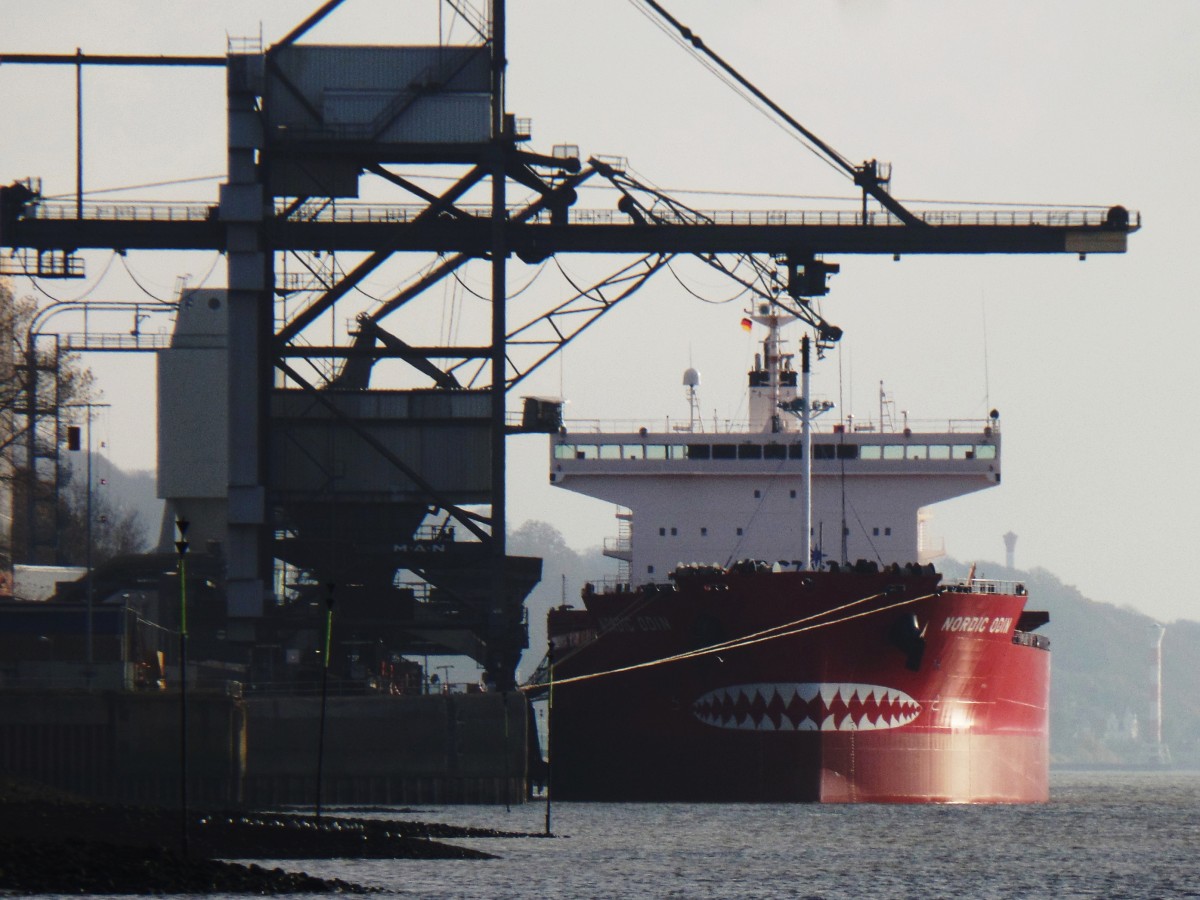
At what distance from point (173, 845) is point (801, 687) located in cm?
1831

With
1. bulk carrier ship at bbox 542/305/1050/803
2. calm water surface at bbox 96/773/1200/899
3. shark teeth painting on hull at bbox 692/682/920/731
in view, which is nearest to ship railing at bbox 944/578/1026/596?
bulk carrier ship at bbox 542/305/1050/803

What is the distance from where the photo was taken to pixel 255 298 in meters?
56.7

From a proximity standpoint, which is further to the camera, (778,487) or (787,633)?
(778,487)

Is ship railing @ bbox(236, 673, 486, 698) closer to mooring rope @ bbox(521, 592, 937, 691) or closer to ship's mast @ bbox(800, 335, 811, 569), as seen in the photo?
mooring rope @ bbox(521, 592, 937, 691)

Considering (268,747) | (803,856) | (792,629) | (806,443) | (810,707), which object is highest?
(806,443)

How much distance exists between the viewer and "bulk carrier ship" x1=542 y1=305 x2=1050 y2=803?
5275 cm

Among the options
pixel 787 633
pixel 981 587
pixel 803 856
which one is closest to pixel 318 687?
pixel 787 633

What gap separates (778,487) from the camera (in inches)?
2403

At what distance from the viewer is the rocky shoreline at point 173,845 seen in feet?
107

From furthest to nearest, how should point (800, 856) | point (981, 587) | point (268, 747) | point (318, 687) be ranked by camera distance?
point (318, 687) → point (981, 587) → point (268, 747) → point (800, 856)

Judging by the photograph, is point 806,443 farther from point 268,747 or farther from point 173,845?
point 173,845

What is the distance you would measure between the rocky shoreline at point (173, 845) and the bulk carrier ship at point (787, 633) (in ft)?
21.2

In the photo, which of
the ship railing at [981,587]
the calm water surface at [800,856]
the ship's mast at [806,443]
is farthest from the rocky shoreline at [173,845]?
the ship railing at [981,587]

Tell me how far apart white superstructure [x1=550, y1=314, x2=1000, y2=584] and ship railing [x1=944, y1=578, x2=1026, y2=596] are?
3993 mm
